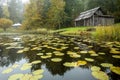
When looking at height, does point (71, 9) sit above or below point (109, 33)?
above

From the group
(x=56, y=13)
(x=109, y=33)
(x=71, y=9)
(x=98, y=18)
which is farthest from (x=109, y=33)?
(x=71, y=9)

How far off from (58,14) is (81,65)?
26.9 metres

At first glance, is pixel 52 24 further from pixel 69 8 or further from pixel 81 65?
pixel 81 65

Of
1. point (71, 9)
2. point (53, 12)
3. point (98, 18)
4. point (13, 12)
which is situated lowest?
point (98, 18)

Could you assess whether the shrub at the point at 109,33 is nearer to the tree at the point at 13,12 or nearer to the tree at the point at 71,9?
the tree at the point at 71,9

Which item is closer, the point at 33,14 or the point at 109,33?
the point at 109,33

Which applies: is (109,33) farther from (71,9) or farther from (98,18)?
(71,9)

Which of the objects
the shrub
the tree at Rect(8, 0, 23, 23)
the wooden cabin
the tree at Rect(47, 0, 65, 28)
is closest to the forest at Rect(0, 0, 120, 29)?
the tree at Rect(47, 0, 65, 28)

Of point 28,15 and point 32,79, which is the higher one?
point 28,15

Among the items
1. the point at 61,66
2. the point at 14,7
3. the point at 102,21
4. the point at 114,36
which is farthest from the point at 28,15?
the point at 61,66

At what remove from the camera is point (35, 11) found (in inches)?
1235

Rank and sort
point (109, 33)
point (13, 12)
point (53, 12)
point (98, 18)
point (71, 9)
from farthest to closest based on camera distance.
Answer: point (13, 12) < point (71, 9) < point (53, 12) < point (98, 18) < point (109, 33)

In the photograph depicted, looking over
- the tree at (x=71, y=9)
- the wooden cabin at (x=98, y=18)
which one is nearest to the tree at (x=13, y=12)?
the tree at (x=71, y=9)

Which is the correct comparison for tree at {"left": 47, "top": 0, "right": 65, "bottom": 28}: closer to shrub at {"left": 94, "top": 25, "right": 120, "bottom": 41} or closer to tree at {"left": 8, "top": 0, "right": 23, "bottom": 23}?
shrub at {"left": 94, "top": 25, "right": 120, "bottom": 41}
